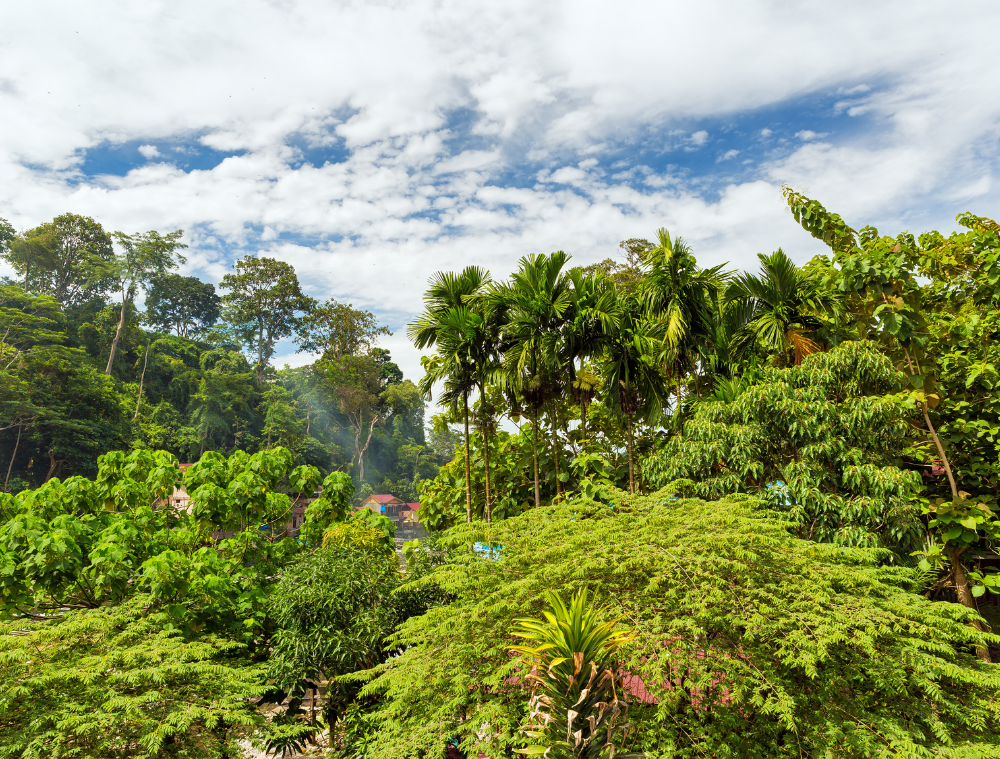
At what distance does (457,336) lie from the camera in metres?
11.5

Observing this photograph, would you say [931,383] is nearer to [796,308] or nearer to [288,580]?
[796,308]

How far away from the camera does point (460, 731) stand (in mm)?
5844

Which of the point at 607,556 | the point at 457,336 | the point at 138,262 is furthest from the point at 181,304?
the point at 607,556

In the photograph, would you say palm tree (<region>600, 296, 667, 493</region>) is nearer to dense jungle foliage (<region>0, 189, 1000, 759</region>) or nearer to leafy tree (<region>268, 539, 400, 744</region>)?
dense jungle foliage (<region>0, 189, 1000, 759</region>)

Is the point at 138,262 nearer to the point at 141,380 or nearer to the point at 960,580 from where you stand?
the point at 141,380

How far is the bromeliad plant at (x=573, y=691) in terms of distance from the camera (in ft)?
14.6

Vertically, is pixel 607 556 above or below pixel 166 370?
below

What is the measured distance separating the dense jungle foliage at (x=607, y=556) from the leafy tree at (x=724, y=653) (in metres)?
0.04

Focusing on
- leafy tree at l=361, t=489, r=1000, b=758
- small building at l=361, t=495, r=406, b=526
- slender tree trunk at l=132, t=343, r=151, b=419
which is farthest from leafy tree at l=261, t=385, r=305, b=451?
leafy tree at l=361, t=489, r=1000, b=758

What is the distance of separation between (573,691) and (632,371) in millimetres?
7938

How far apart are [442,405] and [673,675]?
7881 millimetres

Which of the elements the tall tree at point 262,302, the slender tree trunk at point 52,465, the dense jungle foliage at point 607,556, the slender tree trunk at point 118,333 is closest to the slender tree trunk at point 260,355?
the tall tree at point 262,302

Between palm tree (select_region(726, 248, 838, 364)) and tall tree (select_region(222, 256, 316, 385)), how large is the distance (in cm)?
5211

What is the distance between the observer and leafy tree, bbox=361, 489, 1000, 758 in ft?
17.3
